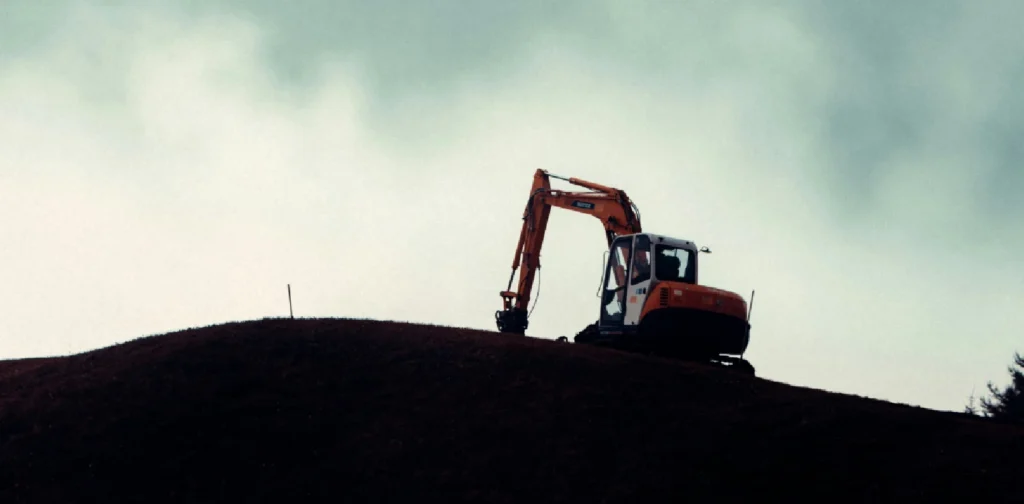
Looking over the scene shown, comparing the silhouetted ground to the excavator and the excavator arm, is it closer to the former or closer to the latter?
the excavator

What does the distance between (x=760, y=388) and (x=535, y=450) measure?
7.00m

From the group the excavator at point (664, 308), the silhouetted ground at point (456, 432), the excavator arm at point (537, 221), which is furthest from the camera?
the excavator arm at point (537, 221)

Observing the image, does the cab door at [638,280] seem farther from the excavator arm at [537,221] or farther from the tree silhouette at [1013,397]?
the tree silhouette at [1013,397]

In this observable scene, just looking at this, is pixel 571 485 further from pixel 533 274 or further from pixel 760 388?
pixel 533 274

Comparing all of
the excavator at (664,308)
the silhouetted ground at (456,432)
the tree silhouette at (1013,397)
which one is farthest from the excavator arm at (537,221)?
the tree silhouette at (1013,397)

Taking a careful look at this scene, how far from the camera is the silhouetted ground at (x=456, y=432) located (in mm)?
19859

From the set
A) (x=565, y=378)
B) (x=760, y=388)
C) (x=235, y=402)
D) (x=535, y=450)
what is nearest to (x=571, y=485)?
(x=535, y=450)

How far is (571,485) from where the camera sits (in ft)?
65.7

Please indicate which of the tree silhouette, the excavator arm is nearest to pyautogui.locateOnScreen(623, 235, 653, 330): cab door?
the excavator arm

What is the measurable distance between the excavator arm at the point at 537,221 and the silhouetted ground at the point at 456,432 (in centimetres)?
586

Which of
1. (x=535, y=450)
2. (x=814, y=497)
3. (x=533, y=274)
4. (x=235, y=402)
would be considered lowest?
(x=814, y=497)

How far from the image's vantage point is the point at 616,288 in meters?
29.6

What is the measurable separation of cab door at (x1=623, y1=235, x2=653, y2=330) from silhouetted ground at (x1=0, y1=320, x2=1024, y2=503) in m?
1.97

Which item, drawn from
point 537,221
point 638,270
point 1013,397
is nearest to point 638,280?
point 638,270
